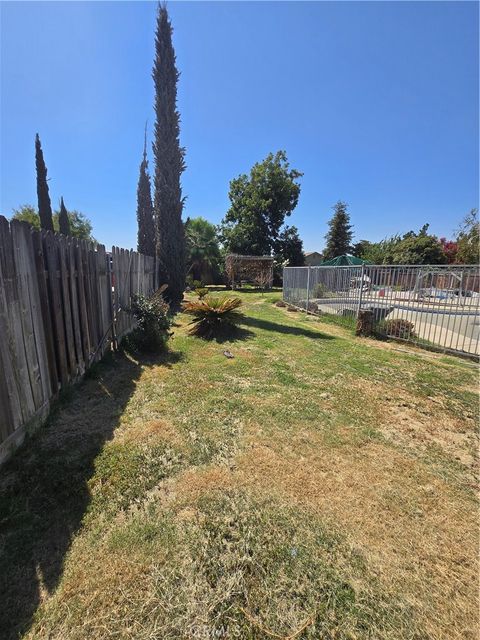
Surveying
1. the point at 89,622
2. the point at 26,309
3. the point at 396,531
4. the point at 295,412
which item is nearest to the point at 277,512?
the point at 396,531

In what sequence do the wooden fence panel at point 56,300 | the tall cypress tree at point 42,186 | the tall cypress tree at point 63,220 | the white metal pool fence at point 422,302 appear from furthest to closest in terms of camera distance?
the tall cypress tree at point 63,220
the tall cypress tree at point 42,186
the white metal pool fence at point 422,302
the wooden fence panel at point 56,300

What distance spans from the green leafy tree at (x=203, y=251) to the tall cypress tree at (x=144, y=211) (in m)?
3.80

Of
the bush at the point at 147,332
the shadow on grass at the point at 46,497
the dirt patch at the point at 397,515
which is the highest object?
the bush at the point at 147,332

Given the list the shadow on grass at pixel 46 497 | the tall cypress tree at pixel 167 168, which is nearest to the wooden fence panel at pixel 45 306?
the shadow on grass at pixel 46 497

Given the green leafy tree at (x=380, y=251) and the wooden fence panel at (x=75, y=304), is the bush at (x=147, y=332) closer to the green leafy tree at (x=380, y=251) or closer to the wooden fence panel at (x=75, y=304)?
the wooden fence panel at (x=75, y=304)

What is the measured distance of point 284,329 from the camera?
25.3 feet

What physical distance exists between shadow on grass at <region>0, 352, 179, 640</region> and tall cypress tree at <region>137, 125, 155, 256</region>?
13.6 m

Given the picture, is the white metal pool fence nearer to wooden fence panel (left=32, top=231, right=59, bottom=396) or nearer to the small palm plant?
the small palm plant

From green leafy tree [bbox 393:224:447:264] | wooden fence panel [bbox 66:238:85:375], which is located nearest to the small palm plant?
wooden fence panel [bbox 66:238:85:375]

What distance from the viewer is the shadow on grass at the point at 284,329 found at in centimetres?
712

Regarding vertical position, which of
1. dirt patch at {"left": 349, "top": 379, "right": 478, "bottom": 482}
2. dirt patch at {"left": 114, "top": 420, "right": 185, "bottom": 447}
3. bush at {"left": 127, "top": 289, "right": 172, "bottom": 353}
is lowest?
dirt patch at {"left": 349, "top": 379, "right": 478, "bottom": 482}

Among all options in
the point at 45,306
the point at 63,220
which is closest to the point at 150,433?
the point at 45,306

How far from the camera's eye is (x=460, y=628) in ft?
4.40

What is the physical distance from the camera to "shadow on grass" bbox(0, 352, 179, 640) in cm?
141
